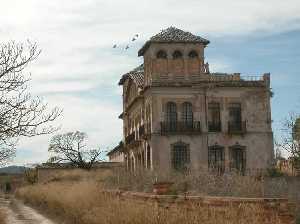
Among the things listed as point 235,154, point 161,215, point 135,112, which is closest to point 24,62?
point 161,215

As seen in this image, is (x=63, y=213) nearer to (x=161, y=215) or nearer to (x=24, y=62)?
(x=24, y=62)

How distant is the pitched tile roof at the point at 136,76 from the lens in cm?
4839

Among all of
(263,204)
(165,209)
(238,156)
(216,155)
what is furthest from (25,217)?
(263,204)

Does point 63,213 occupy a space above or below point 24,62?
below

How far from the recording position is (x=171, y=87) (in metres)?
42.9

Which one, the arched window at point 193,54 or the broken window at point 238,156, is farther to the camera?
the arched window at point 193,54

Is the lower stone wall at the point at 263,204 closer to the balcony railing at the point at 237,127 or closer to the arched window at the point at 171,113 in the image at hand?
the arched window at the point at 171,113

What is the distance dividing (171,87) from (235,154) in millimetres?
7006

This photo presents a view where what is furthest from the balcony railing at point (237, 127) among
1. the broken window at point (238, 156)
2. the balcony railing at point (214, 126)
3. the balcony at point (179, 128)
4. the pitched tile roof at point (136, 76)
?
the pitched tile roof at point (136, 76)

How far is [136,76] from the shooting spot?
164 feet

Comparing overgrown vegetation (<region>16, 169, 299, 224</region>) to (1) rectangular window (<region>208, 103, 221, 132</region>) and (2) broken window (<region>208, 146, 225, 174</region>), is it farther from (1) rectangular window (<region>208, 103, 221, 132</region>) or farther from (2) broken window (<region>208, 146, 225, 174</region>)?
(1) rectangular window (<region>208, 103, 221, 132</region>)

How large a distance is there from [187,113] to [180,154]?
10.4 ft

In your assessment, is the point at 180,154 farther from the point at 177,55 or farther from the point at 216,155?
the point at 177,55

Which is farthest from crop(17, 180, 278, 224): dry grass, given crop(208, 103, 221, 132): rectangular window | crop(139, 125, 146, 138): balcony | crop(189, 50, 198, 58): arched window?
crop(189, 50, 198, 58): arched window
